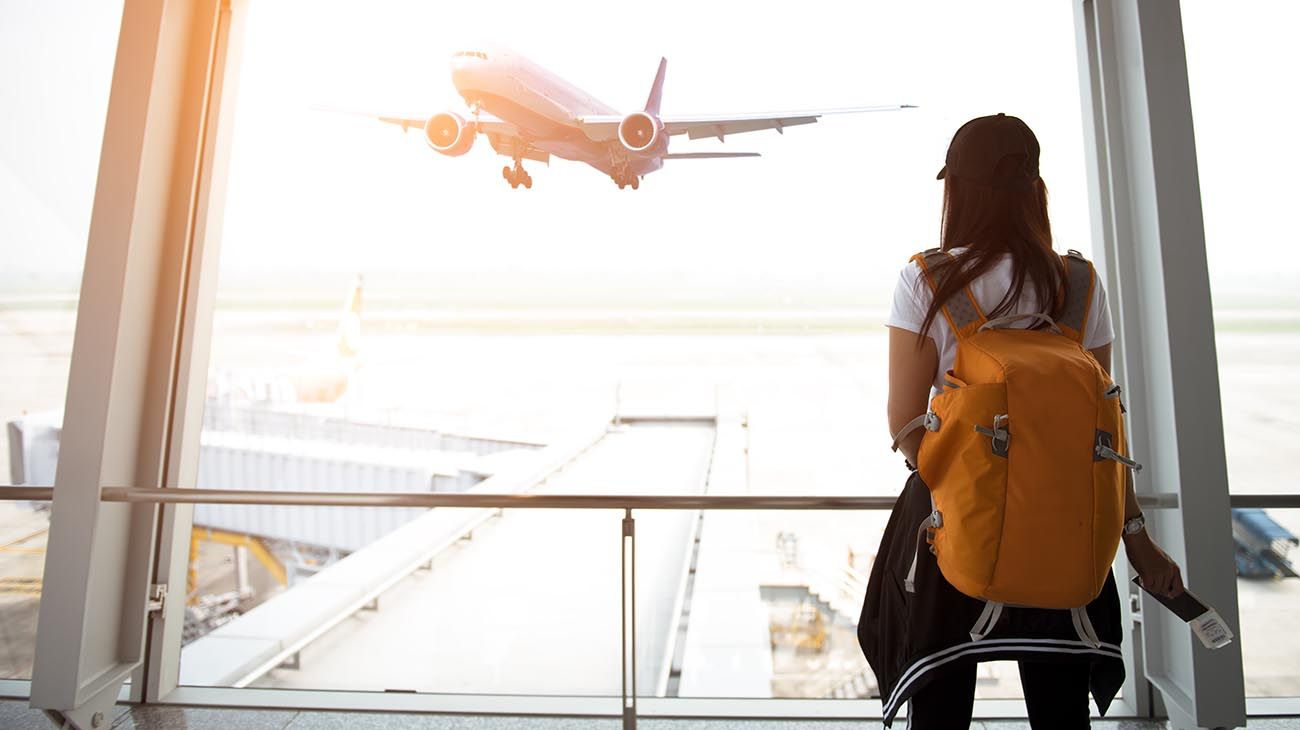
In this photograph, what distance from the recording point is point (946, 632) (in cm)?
84

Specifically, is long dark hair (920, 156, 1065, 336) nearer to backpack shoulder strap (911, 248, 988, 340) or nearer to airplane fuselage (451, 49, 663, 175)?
backpack shoulder strap (911, 248, 988, 340)

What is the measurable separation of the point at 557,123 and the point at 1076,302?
241cm

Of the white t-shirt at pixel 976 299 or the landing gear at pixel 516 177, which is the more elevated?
the landing gear at pixel 516 177

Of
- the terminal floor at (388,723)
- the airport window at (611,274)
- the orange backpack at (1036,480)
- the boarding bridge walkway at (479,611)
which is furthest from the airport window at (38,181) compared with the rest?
the orange backpack at (1036,480)

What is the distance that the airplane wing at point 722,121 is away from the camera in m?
2.65

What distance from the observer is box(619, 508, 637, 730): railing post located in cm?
176

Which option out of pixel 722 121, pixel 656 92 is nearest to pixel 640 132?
pixel 656 92

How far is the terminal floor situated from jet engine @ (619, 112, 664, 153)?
2.10 m

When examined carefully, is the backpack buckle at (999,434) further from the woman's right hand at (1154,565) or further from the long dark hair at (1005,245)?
the woman's right hand at (1154,565)

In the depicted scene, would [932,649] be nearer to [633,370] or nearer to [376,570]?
[633,370]

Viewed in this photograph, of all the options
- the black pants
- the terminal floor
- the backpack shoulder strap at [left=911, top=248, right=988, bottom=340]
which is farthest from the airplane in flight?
the black pants

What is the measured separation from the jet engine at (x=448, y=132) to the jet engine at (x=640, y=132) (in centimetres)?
67

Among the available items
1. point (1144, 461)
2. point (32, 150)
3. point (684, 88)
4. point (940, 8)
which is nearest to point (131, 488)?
point (32, 150)

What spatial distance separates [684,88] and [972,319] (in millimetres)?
A: 2164
